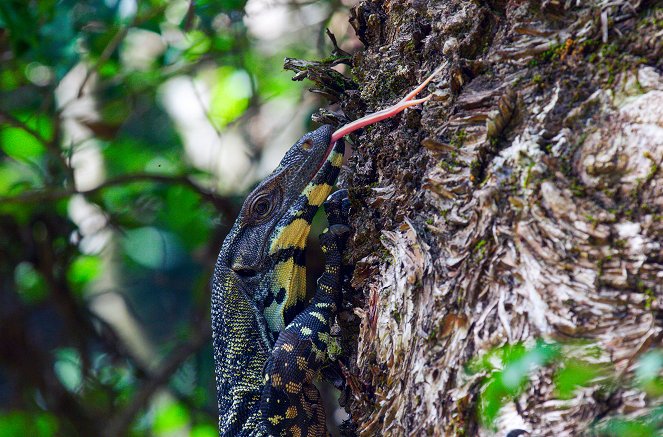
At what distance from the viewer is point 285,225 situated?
12.0 feet

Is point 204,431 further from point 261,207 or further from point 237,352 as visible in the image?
point 261,207

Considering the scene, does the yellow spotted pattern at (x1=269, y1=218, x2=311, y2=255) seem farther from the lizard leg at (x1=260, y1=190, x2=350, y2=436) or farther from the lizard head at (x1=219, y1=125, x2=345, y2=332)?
the lizard leg at (x1=260, y1=190, x2=350, y2=436)

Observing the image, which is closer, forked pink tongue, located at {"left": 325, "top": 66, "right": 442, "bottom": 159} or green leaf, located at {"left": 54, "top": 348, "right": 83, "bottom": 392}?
forked pink tongue, located at {"left": 325, "top": 66, "right": 442, "bottom": 159}

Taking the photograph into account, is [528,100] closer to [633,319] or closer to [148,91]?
[633,319]

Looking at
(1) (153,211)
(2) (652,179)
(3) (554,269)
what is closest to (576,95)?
(2) (652,179)

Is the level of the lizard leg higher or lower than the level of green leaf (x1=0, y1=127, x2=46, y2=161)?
lower

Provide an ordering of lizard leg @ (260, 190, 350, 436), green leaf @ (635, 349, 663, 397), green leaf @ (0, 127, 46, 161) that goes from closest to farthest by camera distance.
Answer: green leaf @ (635, 349, 663, 397)
lizard leg @ (260, 190, 350, 436)
green leaf @ (0, 127, 46, 161)

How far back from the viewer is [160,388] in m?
7.44

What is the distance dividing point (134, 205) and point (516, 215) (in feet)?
17.9

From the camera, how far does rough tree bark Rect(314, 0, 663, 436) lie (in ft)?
6.84

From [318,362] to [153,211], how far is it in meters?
4.29

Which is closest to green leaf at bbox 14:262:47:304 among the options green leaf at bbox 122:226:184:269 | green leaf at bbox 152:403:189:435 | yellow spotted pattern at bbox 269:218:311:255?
green leaf at bbox 122:226:184:269

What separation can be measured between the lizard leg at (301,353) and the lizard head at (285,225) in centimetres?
30

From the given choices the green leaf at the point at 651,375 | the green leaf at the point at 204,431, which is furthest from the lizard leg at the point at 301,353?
the green leaf at the point at 204,431
